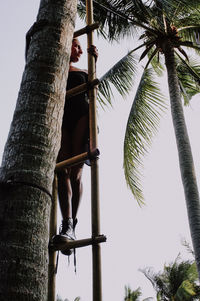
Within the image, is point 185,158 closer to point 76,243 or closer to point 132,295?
point 76,243

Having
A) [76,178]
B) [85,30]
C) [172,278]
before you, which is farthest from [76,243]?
[172,278]

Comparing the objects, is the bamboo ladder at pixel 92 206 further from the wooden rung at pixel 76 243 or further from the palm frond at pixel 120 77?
the palm frond at pixel 120 77

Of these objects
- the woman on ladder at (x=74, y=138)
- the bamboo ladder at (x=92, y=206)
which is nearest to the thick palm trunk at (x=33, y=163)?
the bamboo ladder at (x=92, y=206)

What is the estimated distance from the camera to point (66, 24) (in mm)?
1756

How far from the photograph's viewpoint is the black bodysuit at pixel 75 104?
2908mm

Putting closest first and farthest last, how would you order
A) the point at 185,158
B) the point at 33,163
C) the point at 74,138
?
the point at 33,163 < the point at 74,138 < the point at 185,158

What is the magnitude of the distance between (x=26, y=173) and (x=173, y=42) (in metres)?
5.73

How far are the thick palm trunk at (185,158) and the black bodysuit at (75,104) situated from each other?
2.26m

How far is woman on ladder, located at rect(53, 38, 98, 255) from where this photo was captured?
8.69 ft

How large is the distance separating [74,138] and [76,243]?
1.08 m

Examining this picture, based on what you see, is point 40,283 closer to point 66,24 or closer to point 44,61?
point 44,61

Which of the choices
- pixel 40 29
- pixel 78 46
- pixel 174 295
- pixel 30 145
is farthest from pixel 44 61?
pixel 174 295

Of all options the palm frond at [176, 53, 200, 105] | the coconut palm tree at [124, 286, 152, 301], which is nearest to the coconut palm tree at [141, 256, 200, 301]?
the coconut palm tree at [124, 286, 152, 301]

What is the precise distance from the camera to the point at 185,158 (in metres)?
4.95
